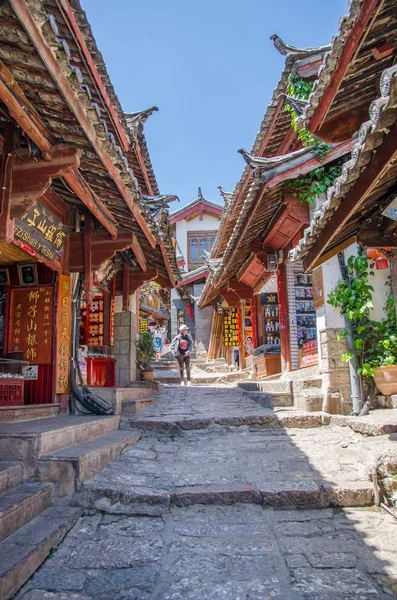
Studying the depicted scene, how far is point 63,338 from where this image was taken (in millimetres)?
6527

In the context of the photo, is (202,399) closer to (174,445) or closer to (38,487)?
(174,445)

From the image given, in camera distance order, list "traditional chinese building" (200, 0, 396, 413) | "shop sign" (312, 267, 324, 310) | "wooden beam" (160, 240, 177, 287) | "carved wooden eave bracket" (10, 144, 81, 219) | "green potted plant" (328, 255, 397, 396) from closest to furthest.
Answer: "traditional chinese building" (200, 0, 396, 413), "carved wooden eave bracket" (10, 144, 81, 219), "green potted plant" (328, 255, 397, 396), "shop sign" (312, 267, 324, 310), "wooden beam" (160, 240, 177, 287)

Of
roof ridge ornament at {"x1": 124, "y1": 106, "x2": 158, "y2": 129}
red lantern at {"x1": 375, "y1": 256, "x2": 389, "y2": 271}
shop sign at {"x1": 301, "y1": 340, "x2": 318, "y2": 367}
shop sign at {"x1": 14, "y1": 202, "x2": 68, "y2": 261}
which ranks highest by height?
roof ridge ornament at {"x1": 124, "y1": 106, "x2": 158, "y2": 129}

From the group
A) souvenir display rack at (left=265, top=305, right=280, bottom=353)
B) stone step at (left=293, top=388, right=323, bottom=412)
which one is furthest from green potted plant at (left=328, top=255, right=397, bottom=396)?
souvenir display rack at (left=265, top=305, right=280, bottom=353)

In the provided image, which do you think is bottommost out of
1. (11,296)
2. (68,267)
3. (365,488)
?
(365,488)

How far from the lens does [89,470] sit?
4.32 meters

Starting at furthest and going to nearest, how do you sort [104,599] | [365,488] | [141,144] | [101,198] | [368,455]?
[141,144] → [101,198] → [368,455] → [365,488] → [104,599]

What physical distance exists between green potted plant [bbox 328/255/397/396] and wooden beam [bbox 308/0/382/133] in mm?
2626

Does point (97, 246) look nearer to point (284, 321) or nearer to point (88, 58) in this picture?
point (88, 58)

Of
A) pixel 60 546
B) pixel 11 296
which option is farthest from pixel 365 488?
pixel 11 296

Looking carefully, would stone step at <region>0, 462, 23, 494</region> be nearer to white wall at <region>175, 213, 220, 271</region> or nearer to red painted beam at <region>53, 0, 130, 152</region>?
red painted beam at <region>53, 0, 130, 152</region>

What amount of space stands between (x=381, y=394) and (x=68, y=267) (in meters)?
5.08

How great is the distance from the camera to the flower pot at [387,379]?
21.1ft

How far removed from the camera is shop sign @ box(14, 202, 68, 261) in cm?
526
